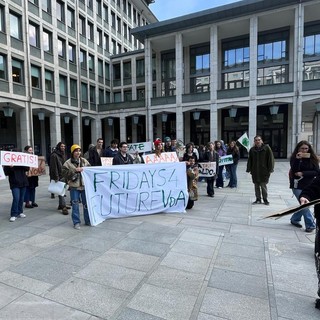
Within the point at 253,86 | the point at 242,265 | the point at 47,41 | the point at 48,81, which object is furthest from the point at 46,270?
the point at 47,41

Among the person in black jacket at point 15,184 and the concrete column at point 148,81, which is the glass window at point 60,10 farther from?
the person in black jacket at point 15,184

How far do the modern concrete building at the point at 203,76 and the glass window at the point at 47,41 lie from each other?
599 millimetres

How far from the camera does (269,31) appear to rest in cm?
2527

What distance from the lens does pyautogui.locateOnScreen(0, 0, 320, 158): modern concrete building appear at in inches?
859

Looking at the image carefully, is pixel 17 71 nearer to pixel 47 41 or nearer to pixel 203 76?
pixel 47 41

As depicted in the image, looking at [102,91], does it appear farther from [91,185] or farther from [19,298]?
[19,298]

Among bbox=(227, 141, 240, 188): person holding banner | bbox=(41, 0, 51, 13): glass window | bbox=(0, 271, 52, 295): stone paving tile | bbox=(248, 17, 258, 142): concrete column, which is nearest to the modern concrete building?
bbox=(248, 17, 258, 142): concrete column

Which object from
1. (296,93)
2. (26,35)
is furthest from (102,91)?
(296,93)

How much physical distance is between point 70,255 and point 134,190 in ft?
Result: 7.99

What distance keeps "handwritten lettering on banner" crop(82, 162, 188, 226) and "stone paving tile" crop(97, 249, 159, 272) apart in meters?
1.63

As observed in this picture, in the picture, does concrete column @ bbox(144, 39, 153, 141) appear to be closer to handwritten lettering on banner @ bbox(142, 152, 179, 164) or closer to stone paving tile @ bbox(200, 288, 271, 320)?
handwritten lettering on banner @ bbox(142, 152, 179, 164)

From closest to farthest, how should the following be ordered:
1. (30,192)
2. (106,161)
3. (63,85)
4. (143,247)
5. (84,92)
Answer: (143,247) < (30,192) < (106,161) < (63,85) < (84,92)

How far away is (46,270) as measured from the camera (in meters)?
3.56

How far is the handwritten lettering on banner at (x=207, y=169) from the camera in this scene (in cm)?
866
